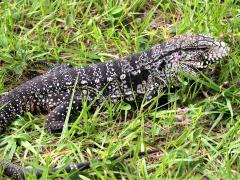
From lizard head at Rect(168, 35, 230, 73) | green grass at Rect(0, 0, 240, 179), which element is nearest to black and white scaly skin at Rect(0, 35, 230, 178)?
lizard head at Rect(168, 35, 230, 73)

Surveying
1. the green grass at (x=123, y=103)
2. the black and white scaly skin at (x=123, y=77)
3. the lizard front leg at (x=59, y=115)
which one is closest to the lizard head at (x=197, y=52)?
the black and white scaly skin at (x=123, y=77)

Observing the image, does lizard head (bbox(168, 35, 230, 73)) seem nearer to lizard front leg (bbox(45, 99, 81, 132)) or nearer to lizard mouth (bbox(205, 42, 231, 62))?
lizard mouth (bbox(205, 42, 231, 62))

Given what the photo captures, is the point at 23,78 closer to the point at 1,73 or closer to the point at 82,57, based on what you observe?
the point at 1,73

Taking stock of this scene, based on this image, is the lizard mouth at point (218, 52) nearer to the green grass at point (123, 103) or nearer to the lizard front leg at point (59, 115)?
the green grass at point (123, 103)

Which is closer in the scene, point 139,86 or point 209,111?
point 209,111

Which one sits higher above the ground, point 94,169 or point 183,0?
point 183,0

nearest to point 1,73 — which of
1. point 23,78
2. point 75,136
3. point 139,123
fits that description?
point 23,78
